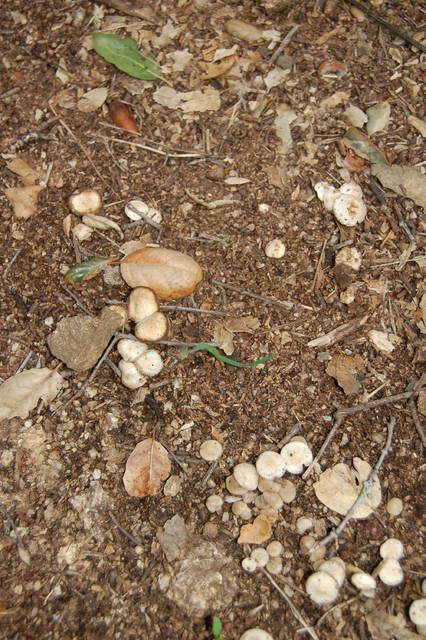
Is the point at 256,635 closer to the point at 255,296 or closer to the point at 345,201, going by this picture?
the point at 255,296

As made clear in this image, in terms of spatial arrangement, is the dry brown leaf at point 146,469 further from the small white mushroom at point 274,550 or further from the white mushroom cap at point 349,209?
the white mushroom cap at point 349,209

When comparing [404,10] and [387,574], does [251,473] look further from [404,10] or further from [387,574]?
[404,10]

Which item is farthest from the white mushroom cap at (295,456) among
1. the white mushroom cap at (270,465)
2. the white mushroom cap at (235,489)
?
the white mushroom cap at (235,489)

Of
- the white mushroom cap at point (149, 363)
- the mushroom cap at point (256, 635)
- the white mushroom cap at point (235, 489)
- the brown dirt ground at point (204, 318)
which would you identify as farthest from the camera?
the white mushroom cap at point (149, 363)

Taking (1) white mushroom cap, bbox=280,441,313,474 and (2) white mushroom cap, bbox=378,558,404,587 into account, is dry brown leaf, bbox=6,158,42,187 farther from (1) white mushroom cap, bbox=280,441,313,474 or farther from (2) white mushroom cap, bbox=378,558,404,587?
(2) white mushroom cap, bbox=378,558,404,587

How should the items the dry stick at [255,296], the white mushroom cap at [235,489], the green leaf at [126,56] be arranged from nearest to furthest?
the white mushroom cap at [235,489]
the dry stick at [255,296]
the green leaf at [126,56]

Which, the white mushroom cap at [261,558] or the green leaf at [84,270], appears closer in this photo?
the white mushroom cap at [261,558]

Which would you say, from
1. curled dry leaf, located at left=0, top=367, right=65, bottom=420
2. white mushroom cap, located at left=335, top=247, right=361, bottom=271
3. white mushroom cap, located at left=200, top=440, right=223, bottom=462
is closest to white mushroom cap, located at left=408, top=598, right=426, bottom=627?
white mushroom cap, located at left=200, top=440, right=223, bottom=462
